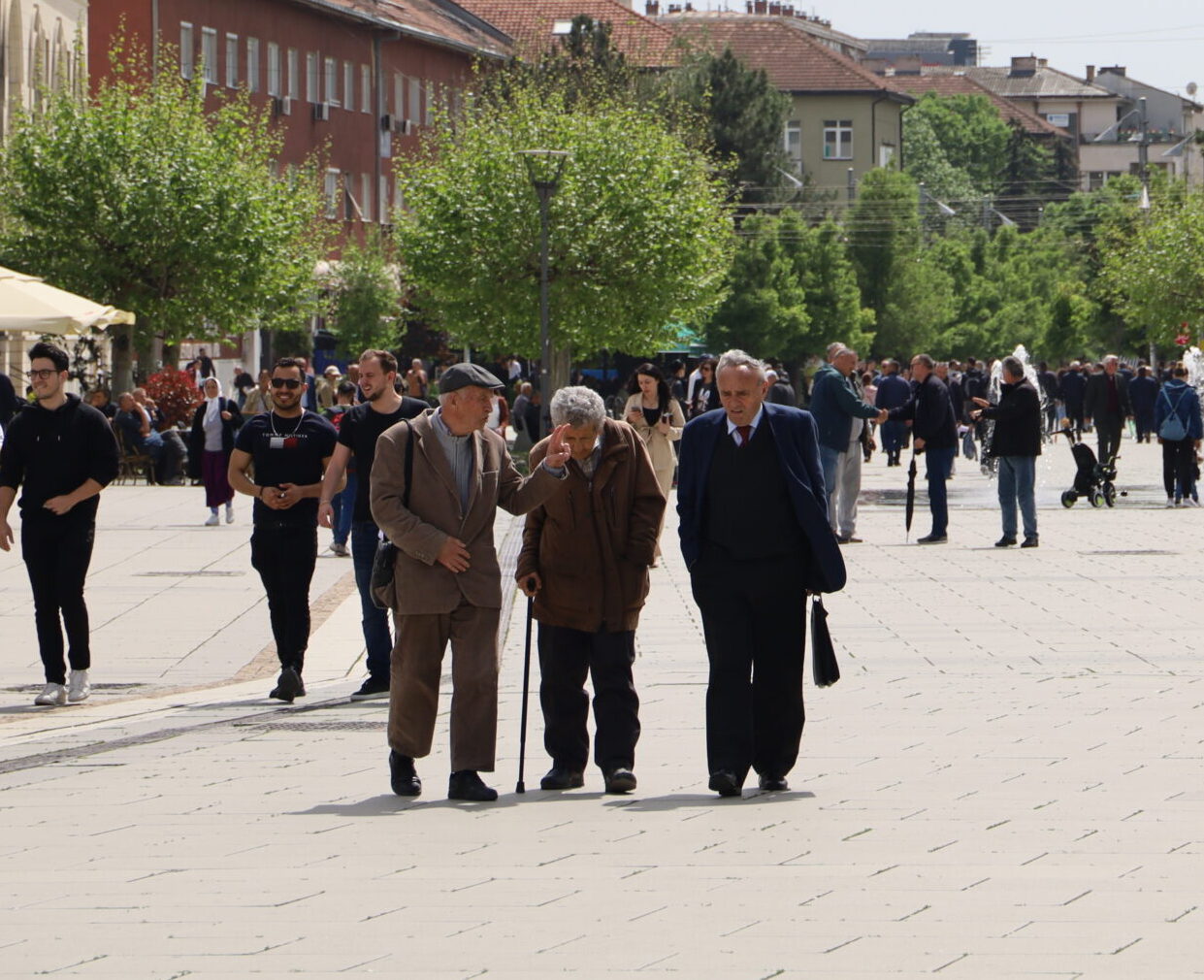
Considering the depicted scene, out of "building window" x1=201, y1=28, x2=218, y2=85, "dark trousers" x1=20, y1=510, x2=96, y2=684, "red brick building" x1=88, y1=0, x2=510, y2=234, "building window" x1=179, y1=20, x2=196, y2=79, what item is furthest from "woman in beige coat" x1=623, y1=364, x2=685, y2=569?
"building window" x1=201, y1=28, x2=218, y2=85

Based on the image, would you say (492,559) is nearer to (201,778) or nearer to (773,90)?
(201,778)

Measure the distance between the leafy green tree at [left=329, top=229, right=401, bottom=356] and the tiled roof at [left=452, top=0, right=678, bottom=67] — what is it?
78.7 ft

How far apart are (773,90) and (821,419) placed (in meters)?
64.5

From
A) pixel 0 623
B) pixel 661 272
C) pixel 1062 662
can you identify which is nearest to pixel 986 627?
pixel 1062 662

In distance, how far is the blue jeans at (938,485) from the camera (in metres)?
22.4

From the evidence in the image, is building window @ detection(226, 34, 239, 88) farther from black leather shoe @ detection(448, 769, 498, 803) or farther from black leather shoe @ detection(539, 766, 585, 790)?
black leather shoe @ detection(448, 769, 498, 803)

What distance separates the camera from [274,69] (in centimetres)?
6706

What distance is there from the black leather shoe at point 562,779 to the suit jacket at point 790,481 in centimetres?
99

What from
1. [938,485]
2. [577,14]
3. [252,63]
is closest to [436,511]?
[938,485]

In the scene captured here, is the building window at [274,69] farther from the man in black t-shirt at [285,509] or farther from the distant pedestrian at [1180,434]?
the man in black t-shirt at [285,509]

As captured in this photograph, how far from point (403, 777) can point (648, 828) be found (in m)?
1.23

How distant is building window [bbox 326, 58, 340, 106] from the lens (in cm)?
7019

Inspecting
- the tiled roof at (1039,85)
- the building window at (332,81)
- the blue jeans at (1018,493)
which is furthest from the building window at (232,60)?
the tiled roof at (1039,85)

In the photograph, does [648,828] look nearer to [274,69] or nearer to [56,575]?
[56,575]
